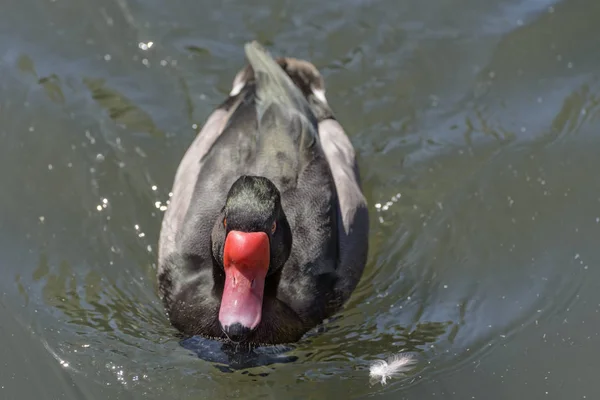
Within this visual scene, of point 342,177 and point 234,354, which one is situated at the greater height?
point 342,177

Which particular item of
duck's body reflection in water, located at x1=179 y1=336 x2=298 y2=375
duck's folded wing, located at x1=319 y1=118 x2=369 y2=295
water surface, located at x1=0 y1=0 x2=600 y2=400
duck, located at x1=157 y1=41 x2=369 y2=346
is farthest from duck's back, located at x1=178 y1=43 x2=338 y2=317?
water surface, located at x1=0 y1=0 x2=600 y2=400

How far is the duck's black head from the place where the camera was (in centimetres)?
606

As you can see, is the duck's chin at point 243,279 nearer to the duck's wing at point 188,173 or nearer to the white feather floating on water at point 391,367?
the duck's wing at point 188,173

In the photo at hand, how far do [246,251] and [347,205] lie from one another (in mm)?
1495

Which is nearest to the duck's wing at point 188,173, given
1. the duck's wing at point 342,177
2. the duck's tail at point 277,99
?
the duck's tail at point 277,99

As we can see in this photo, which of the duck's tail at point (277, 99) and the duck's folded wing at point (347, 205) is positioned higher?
the duck's tail at point (277, 99)

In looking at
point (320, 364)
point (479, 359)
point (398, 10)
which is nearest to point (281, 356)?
point (320, 364)

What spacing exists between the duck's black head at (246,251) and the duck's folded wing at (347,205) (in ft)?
3.37

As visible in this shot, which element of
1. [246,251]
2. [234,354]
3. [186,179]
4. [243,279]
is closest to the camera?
[246,251]

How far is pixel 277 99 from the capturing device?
744 centimetres

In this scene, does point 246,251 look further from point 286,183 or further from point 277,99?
point 277,99

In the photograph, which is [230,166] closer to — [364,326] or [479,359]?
[364,326]

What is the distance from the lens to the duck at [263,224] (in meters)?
6.13


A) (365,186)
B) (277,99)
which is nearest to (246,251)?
(277,99)
